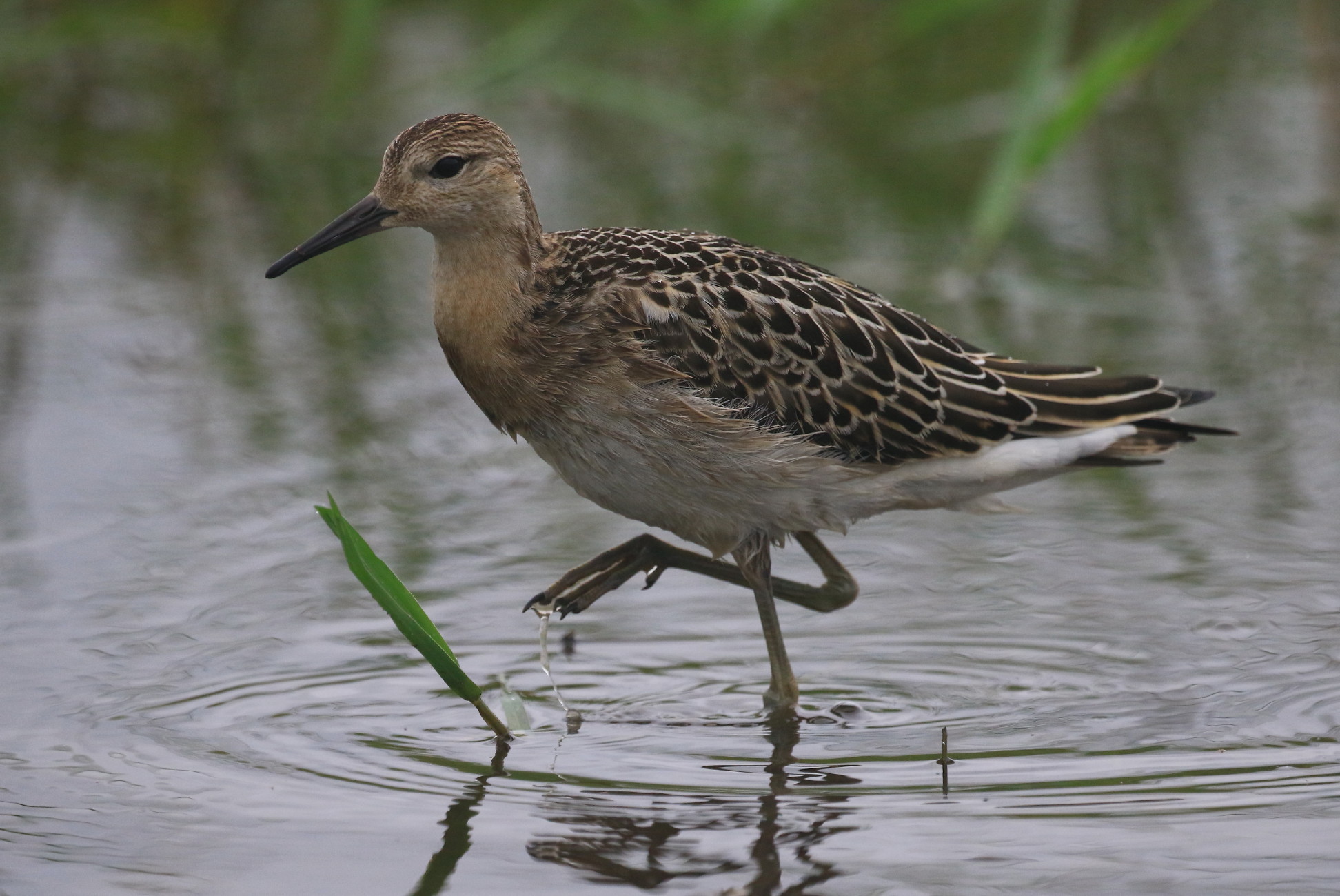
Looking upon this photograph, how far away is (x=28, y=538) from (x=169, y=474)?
2.91 ft

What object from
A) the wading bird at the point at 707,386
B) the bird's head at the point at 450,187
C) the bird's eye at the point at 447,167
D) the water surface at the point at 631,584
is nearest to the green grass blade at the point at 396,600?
the water surface at the point at 631,584

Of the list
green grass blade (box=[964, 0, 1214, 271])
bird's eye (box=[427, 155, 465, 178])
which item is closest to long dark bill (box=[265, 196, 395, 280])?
bird's eye (box=[427, 155, 465, 178])

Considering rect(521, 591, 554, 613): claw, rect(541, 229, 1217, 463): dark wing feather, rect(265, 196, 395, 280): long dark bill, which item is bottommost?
rect(521, 591, 554, 613): claw

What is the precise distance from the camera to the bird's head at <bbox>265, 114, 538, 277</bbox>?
705 centimetres

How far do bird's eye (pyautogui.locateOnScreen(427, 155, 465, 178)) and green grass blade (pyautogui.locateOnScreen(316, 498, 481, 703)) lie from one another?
1647 millimetres

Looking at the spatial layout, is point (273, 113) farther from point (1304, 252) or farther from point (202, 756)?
point (202, 756)

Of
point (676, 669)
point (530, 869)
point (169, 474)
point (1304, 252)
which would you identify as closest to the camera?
point (530, 869)

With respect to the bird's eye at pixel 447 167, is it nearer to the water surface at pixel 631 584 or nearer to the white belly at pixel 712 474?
the white belly at pixel 712 474

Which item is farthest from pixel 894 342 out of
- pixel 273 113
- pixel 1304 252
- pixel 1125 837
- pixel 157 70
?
pixel 157 70

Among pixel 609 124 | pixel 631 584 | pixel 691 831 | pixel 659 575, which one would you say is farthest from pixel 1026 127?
pixel 691 831

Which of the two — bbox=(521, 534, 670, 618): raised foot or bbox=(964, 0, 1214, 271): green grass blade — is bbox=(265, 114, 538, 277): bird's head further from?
bbox=(964, 0, 1214, 271): green grass blade

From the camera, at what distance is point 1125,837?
5492 mm

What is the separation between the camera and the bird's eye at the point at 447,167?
23.1 ft

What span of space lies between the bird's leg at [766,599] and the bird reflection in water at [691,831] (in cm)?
78
